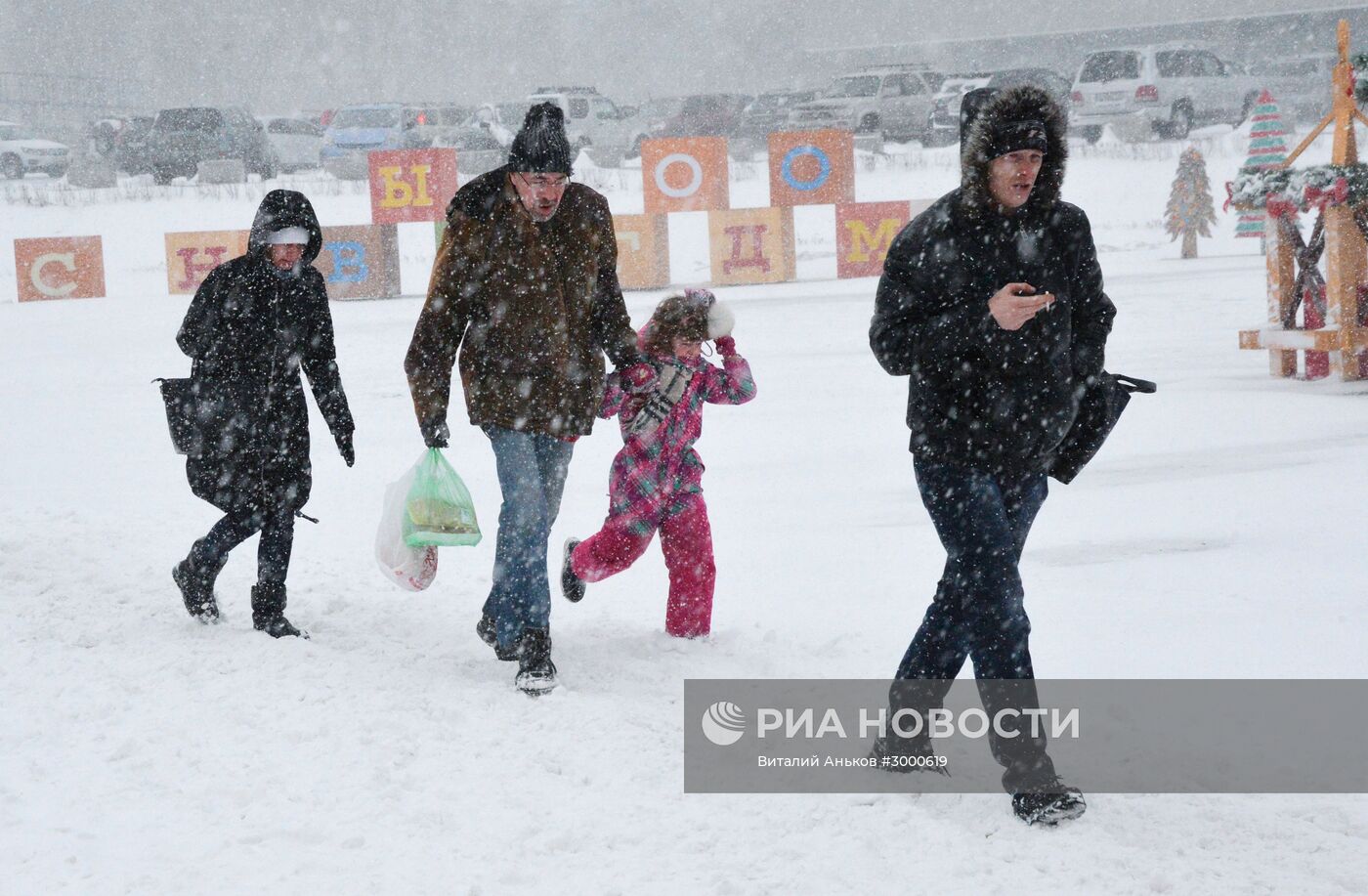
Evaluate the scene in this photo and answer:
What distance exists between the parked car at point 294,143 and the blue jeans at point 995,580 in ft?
101

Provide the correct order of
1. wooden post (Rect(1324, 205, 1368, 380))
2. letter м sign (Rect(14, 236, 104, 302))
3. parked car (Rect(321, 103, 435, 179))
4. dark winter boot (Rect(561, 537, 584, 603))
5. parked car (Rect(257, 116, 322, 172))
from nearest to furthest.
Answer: dark winter boot (Rect(561, 537, 584, 603)), wooden post (Rect(1324, 205, 1368, 380)), letter м sign (Rect(14, 236, 104, 302)), parked car (Rect(321, 103, 435, 179)), parked car (Rect(257, 116, 322, 172))

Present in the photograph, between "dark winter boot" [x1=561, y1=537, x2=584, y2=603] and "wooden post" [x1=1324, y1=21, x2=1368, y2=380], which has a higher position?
"wooden post" [x1=1324, y1=21, x2=1368, y2=380]

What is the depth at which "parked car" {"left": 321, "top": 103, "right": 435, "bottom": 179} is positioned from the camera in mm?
29641

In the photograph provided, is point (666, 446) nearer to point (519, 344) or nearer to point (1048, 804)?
point (519, 344)

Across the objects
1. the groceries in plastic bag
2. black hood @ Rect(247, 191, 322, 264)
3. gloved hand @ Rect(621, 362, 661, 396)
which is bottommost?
the groceries in plastic bag

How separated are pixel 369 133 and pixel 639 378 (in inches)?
1061

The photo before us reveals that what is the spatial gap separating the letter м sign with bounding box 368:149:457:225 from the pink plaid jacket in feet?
49.3

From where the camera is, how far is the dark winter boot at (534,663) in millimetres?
4227

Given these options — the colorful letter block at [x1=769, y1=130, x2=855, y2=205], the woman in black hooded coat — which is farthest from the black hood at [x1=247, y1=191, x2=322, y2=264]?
the colorful letter block at [x1=769, y1=130, x2=855, y2=205]

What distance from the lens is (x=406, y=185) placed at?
19.3 meters

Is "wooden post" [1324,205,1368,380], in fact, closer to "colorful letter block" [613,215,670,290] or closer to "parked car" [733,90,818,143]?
"colorful letter block" [613,215,670,290]

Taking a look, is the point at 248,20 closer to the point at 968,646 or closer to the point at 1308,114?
the point at 1308,114

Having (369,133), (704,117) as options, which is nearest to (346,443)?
(369,133)

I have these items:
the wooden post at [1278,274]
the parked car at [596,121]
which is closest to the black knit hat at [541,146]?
the wooden post at [1278,274]
